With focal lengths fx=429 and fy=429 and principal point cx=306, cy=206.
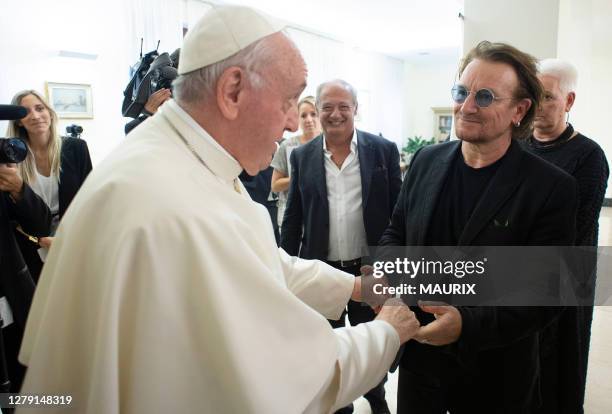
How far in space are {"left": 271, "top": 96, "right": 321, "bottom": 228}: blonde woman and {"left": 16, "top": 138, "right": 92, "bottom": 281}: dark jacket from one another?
51.8 inches

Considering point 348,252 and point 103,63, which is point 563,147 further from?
point 103,63

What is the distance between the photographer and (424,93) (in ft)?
47.1

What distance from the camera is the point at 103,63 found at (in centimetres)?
543

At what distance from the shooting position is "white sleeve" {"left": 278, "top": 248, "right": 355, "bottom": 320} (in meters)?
1.58

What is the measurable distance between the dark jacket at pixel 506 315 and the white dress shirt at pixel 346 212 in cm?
99

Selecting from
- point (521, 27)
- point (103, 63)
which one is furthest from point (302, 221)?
point (103, 63)

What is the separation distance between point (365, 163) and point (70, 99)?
4.21 metres

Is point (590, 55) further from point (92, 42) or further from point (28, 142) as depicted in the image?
point (28, 142)

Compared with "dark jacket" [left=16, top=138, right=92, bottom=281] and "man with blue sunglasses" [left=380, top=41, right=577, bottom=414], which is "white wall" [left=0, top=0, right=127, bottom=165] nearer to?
"dark jacket" [left=16, top=138, right=92, bottom=281]

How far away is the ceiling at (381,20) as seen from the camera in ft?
24.8

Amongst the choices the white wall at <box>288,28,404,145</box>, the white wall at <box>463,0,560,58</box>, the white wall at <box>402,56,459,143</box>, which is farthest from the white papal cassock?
the white wall at <box>402,56,459,143</box>

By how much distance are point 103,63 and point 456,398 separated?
5571 mm

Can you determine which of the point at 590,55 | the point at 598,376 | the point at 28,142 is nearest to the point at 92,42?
the point at 28,142

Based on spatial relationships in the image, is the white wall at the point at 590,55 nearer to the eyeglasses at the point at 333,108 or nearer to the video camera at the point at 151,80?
the eyeglasses at the point at 333,108
